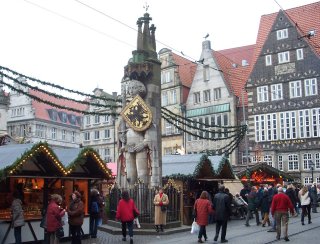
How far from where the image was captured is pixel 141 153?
19.6 meters

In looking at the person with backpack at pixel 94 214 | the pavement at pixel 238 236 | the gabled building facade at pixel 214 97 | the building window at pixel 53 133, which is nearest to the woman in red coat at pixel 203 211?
the pavement at pixel 238 236

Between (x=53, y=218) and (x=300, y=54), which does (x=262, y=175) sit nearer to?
(x=300, y=54)

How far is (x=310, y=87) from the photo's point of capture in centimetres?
4088

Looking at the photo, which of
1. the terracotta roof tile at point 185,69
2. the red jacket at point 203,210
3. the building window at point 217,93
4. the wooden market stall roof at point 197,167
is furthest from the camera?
the terracotta roof tile at point 185,69

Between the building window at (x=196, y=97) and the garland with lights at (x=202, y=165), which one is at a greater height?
the building window at (x=196, y=97)

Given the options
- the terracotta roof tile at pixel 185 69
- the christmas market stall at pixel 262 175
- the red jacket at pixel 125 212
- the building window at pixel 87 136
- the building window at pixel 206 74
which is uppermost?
the terracotta roof tile at pixel 185 69

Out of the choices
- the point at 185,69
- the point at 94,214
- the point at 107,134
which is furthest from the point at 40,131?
the point at 94,214

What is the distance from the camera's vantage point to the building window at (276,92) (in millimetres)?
42281

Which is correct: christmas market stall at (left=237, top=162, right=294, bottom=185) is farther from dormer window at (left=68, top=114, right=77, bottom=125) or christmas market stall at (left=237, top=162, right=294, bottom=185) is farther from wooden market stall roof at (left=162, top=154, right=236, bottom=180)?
dormer window at (left=68, top=114, right=77, bottom=125)

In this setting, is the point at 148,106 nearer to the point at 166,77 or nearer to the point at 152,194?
the point at 152,194

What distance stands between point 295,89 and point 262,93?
3006 millimetres

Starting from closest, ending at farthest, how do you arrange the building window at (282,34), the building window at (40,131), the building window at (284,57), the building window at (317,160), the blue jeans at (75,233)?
the blue jeans at (75,233), the building window at (317,160), the building window at (284,57), the building window at (282,34), the building window at (40,131)

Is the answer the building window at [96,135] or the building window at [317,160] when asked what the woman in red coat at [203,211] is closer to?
the building window at [317,160]

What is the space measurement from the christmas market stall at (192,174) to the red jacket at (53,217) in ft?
27.3
